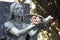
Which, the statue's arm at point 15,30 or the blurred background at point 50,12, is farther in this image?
the blurred background at point 50,12

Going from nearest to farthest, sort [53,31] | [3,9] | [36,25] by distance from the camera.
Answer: [36,25] < [3,9] < [53,31]

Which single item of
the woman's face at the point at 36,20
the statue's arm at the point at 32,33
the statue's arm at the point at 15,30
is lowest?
the statue's arm at the point at 32,33

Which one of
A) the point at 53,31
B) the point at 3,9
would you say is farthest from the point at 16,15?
the point at 53,31

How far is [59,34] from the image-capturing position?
8.39 meters

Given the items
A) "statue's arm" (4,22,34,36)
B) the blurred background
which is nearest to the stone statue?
"statue's arm" (4,22,34,36)

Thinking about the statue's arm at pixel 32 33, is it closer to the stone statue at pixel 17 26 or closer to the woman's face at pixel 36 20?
the stone statue at pixel 17 26

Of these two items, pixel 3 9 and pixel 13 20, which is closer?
pixel 13 20

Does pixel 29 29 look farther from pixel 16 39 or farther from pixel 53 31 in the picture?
pixel 53 31

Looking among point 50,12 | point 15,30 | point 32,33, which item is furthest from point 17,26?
point 50,12

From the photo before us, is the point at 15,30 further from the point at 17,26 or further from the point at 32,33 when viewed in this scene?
the point at 32,33

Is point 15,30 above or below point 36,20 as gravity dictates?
below

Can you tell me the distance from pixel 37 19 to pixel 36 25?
12cm

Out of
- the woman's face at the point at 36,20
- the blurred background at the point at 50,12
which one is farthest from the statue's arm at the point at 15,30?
the blurred background at the point at 50,12

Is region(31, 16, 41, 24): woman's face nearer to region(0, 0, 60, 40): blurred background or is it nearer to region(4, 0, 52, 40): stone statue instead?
region(4, 0, 52, 40): stone statue
